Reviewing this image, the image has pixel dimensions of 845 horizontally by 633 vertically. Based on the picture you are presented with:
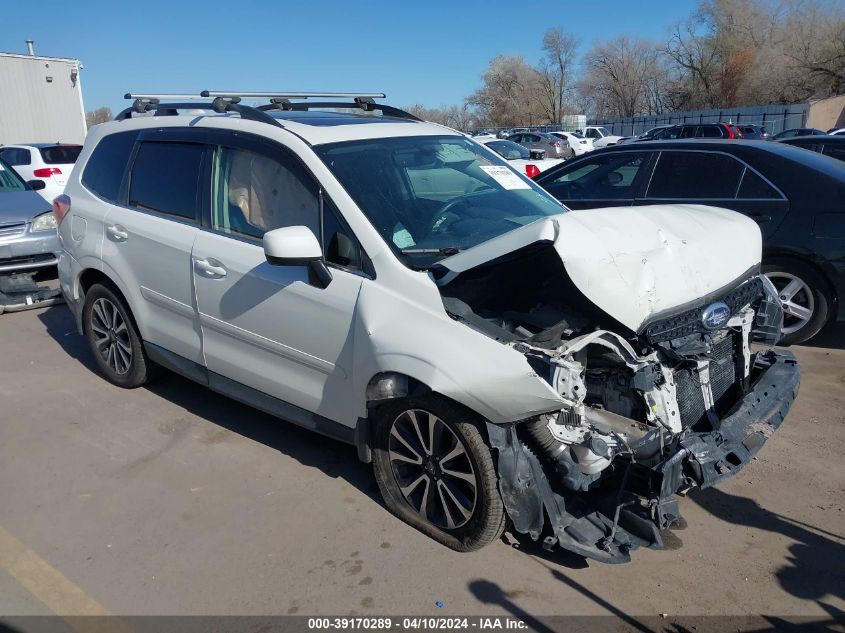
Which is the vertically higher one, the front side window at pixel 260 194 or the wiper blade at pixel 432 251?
the front side window at pixel 260 194

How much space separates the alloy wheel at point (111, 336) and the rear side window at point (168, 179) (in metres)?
→ 0.86

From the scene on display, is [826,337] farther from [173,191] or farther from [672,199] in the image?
[173,191]

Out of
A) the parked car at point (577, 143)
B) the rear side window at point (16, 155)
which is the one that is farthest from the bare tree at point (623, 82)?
the rear side window at point (16, 155)

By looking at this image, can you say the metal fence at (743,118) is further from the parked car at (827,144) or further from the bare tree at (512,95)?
the parked car at (827,144)

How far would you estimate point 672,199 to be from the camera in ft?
20.5

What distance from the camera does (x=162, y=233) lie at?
4410 mm

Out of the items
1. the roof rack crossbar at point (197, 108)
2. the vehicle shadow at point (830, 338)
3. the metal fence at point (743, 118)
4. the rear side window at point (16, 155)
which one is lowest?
the vehicle shadow at point (830, 338)

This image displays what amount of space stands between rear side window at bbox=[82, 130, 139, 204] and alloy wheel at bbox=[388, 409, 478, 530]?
2940 millimetres

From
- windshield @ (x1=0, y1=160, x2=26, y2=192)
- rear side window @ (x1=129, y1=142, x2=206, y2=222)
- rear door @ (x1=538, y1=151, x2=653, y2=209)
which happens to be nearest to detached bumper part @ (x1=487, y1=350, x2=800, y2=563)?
rear side window @ (x1=129, y1=142, x2=206, y2=222)

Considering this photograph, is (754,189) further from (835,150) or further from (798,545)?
(835,150)

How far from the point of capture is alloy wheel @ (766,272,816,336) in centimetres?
567

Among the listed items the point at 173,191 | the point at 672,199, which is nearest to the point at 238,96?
the point at 173,191

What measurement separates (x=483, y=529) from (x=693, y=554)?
39.6 inches

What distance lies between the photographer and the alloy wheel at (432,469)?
320 centimetres
